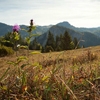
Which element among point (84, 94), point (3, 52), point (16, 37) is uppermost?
point (16, 37)

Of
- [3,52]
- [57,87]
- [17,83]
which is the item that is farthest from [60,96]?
[3,52]

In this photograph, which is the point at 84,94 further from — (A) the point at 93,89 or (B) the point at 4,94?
(B) the point at 4,94

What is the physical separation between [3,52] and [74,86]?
27768mm

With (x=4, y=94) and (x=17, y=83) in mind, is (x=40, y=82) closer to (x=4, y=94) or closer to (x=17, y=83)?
(x=17, y=83)

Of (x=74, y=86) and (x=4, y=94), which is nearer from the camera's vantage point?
(x=4, y=94)

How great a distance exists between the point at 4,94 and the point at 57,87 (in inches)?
24.8

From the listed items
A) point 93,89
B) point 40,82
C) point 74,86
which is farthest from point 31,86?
point 93,89

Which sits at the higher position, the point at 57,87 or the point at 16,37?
the point at 16,37

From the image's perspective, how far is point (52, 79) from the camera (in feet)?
8.64

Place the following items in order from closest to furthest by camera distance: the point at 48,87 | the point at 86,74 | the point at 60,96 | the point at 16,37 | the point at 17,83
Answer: the point at 60,96 < the point at 48,87 < the point at 17,83 < the point at 86,74 < the point at 16,37

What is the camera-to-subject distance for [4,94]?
2.45 metres

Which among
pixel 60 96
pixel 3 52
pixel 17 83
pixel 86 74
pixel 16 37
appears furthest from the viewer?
pixel 3 52

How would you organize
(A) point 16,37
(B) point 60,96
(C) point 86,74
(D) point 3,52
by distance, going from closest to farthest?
(B) point 60,96
(C) point 86,74
(A) point 16,37
(D) point 3,52

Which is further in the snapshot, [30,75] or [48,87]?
[30,75]
